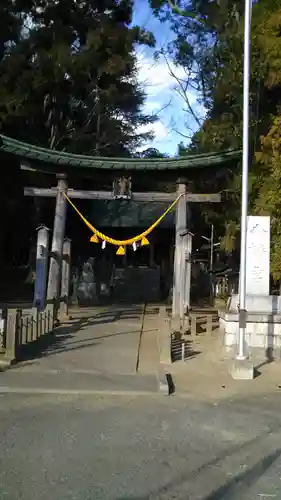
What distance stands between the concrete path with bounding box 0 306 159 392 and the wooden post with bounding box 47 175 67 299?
44.6 inches

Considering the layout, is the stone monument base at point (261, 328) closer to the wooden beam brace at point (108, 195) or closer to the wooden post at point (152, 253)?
the wooden beam brace at point (108, 195)

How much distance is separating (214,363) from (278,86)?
7.65 metres

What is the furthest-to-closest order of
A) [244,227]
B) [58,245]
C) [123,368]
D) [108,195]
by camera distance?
[108,195], [58,245], [123,368], [244,227]

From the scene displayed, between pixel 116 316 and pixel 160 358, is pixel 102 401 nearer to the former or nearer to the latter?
pixel 160 358

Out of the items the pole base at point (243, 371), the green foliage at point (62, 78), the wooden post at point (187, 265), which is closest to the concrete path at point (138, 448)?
the pole base at point (243, 371)

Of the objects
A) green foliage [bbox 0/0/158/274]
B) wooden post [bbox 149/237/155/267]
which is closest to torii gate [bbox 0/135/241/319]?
green foliage [bbox 0/0/158/274]

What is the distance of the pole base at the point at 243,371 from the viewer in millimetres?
9844

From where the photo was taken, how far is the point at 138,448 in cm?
579

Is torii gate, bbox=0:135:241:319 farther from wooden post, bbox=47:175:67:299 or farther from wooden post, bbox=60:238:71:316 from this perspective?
wooden post, bbox=60:238:71:316

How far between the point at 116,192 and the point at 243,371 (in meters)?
8.58

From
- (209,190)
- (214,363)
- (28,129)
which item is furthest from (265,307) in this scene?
(28,129)

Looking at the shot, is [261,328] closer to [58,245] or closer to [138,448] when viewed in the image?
[138,448]

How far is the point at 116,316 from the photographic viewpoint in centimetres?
1920

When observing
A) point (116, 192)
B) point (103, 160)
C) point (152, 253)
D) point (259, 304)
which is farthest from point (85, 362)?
point (152, 253)
